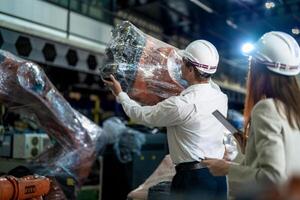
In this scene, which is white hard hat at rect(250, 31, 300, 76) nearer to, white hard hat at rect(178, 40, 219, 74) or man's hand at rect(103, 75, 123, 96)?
white hard hat at rect(178, 40, 219, 74)

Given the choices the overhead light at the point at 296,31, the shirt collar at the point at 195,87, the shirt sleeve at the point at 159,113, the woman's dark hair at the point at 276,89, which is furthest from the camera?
the overhead light at the point at 296,31

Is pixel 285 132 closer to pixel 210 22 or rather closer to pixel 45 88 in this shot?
pixel 45 88

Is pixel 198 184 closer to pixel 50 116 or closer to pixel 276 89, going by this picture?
pixel 276 89

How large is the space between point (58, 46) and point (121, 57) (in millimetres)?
3491

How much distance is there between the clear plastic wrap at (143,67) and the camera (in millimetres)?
2674

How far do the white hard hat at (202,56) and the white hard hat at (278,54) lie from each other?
0.66 metres

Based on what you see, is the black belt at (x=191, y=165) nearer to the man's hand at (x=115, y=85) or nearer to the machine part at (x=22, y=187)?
the man's hand at (x=115, y=85)

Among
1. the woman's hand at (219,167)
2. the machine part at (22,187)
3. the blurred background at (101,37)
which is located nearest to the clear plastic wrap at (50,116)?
the blurred background at (101,37)

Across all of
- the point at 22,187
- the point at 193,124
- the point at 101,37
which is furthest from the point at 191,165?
the point at 101,37

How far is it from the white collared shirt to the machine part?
2.96ft

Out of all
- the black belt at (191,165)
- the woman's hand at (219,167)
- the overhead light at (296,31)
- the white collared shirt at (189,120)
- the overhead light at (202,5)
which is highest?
the overhead light at (202,5)

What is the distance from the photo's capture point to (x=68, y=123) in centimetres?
344

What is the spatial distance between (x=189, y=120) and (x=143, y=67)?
711mm

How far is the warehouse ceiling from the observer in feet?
23.0
